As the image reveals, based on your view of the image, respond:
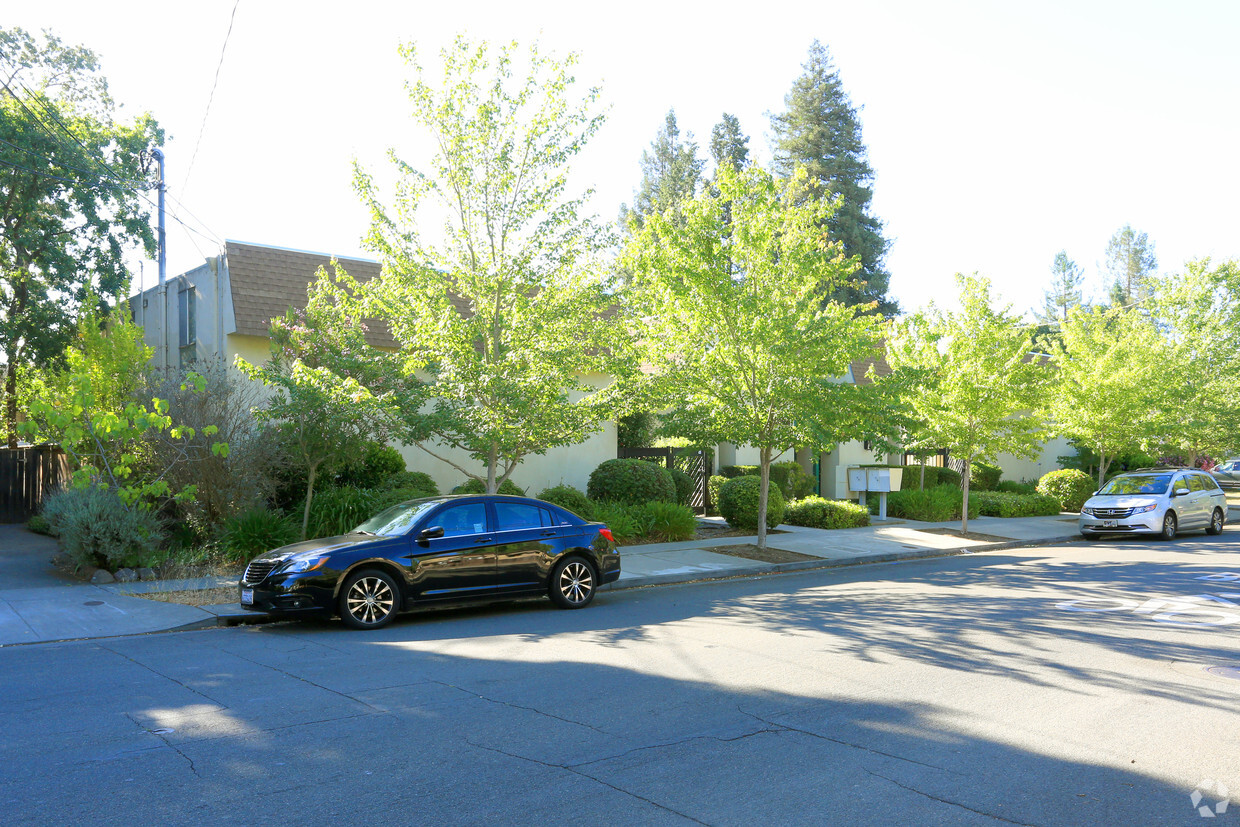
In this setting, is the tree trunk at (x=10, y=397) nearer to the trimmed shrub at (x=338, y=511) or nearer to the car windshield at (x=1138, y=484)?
the trimmed shrub at (x=338, y=511)

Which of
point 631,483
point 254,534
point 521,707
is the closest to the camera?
point 521,707

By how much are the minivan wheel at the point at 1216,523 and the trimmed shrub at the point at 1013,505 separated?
4984 mm

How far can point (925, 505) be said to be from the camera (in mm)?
23797

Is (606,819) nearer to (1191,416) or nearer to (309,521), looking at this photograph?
(309,521)

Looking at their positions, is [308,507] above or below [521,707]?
above

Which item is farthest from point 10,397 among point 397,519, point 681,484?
point 397,519

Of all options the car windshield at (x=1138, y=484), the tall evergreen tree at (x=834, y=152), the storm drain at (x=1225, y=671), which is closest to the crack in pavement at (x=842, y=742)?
the storm drain at (x=1225, y=671)

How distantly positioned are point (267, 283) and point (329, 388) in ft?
21.4

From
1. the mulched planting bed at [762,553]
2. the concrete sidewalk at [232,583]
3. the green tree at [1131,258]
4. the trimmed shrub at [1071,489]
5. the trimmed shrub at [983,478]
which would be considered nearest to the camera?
Answer: the concrete sidewalk at [232,583]

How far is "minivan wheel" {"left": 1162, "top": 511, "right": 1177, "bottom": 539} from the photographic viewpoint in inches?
782

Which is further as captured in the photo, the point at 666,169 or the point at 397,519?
the point at 666,169

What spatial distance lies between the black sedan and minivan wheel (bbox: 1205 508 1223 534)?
1733 centimetres

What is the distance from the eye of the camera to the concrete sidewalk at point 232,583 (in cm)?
1009

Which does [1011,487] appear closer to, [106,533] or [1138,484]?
[1138,484]
